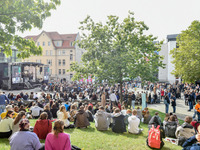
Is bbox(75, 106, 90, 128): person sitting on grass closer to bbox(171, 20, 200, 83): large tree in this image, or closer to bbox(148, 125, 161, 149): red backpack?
bbox(148, 125, 161, 149): red backpack

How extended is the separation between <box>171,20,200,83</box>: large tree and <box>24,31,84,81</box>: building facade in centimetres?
4240

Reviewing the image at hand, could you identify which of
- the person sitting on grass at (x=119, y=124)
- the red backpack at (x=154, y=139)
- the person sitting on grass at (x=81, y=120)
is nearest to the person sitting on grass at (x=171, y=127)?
the red backpack at (x=154, y=139)

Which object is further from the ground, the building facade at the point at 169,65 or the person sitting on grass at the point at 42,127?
the building facade at the point at 169,65

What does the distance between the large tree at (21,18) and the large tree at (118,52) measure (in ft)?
37.4

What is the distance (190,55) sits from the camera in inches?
957

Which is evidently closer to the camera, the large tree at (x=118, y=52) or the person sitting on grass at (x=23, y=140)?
the person sitting on grass at (x=23, y=140)

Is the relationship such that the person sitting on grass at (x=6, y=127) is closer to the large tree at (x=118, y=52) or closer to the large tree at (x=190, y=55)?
the large tree at (x=118, y=52)

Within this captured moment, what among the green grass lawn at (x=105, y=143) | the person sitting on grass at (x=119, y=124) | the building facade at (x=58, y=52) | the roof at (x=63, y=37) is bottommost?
the green grass lawn at (x=105, y=143)

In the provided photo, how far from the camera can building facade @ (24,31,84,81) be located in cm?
6350

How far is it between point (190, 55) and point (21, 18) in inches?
920

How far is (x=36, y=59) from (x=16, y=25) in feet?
205

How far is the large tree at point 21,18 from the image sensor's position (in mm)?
6186

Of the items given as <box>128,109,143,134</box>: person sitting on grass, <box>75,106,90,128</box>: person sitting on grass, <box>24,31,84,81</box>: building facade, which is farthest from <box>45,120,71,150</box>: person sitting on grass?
<box>24,31,84,81</box>: building facade

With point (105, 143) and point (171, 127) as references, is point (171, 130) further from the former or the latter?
point (105, 143)
